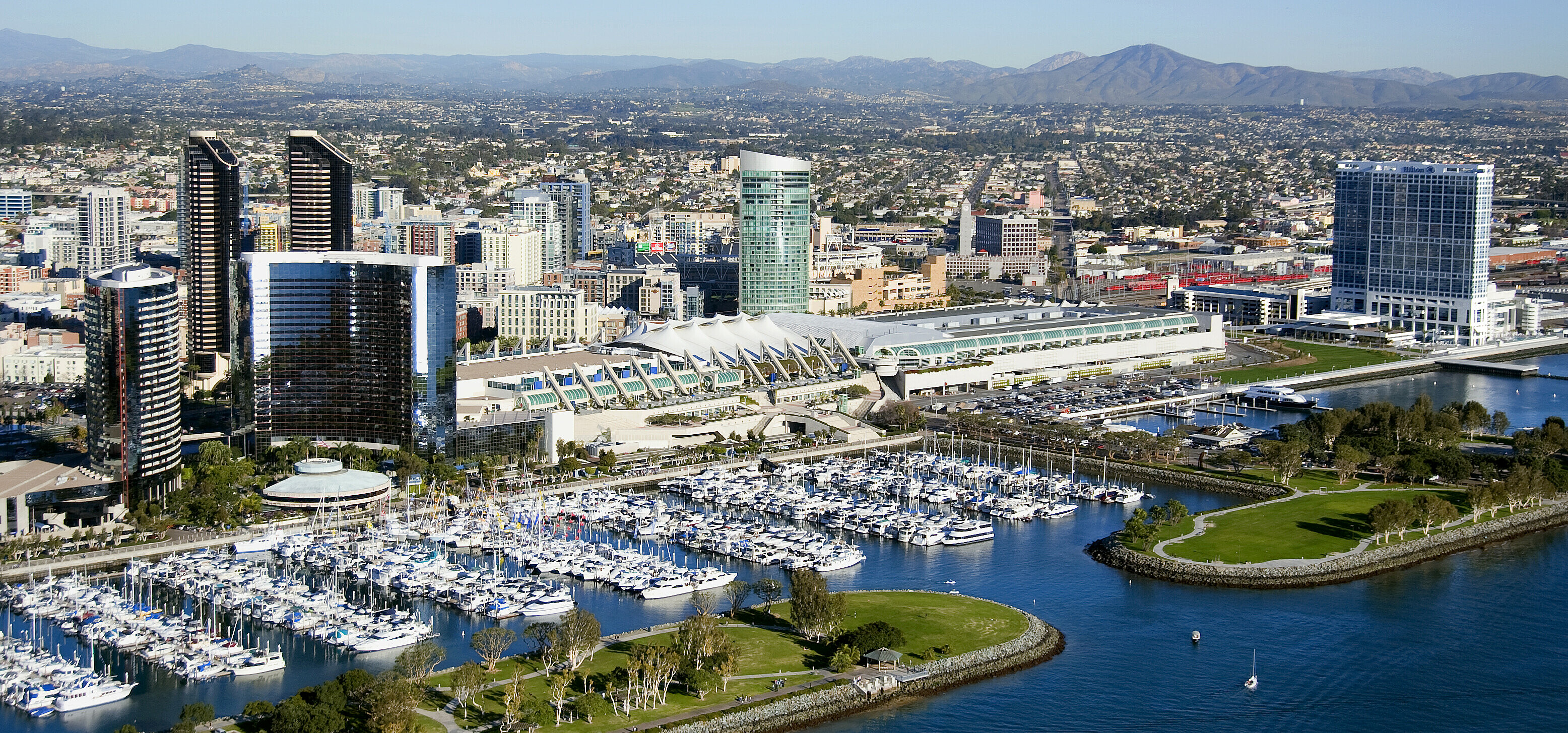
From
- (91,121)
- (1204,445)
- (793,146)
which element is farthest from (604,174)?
(1204,445)

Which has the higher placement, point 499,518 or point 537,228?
point 537,228

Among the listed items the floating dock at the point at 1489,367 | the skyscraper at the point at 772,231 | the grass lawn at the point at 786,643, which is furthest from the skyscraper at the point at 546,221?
the grass lawn at the point at 786,643

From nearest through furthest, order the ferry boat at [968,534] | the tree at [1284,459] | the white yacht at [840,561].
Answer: the white yacht at [840,561]
the ferry boat at [968,534]
the tree at [1284,459]

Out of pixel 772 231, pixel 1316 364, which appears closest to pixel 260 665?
pixel 772 231

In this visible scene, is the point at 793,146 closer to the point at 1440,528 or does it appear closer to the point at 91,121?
the point at 91,121

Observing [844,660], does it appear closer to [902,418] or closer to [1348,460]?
[1348,460]

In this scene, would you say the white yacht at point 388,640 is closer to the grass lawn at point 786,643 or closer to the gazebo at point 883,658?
the grass lawn at point 786,643

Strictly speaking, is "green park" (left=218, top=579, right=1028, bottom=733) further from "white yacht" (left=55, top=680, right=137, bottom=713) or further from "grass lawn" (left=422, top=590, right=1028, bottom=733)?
"white yacht" (left=55, top=680, right=137, bottom=713)
